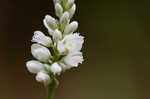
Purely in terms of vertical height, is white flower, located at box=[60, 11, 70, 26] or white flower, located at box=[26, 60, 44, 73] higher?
white flower, located at box=[60, 11, 70, 26]

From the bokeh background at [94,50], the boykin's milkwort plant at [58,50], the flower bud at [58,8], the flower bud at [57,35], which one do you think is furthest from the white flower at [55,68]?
the bokeh background at [94,50]

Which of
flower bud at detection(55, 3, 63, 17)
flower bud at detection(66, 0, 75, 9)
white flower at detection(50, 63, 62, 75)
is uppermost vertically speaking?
flower bud at detection(66, 0, 75, 9)

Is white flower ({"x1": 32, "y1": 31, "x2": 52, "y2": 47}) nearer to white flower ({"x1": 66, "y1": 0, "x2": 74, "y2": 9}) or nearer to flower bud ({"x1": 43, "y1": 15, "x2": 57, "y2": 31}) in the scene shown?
flower bud ({"x1": 43, "y1": 15, "x2": 57, "y2": 31})

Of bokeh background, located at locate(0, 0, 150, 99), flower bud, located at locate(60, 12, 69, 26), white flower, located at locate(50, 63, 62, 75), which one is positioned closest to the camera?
white flower, located at locate(50, 63, 62, 75)

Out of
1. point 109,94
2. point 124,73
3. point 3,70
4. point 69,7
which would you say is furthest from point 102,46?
point 69,7

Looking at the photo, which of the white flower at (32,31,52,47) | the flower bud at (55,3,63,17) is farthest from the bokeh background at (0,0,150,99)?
the flower bud at (55,3,63,17)

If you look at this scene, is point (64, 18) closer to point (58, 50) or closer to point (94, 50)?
point (58, 50)

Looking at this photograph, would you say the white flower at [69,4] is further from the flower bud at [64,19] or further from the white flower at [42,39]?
the white flower at [42,39]

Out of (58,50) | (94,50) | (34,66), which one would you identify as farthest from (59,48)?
(94,50)
